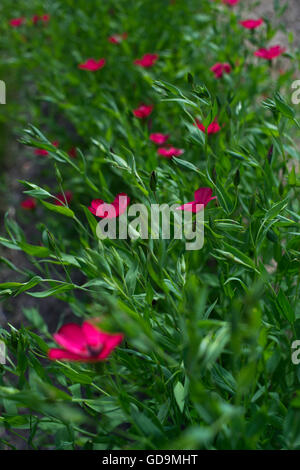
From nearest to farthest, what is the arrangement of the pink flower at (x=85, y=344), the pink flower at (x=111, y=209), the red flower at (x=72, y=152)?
the pink flower at (x=85, y=344), the pink flower at (x=111, y=209), the red flower at (x=72, y=152)

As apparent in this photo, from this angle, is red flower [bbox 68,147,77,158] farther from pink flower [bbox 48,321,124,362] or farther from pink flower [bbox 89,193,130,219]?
pink flower [bbox 48,321,124,362]

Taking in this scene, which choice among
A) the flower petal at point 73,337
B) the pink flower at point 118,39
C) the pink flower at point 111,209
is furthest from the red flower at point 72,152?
the flower petal at point 73,337

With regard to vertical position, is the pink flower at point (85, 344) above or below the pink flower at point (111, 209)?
below

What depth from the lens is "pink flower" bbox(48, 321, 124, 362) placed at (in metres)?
0.49

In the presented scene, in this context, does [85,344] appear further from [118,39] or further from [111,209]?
[118,39]

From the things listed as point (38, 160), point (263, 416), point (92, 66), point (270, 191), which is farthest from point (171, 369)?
point (38, 160)

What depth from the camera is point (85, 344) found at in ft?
1.76

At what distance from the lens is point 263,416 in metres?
0.49

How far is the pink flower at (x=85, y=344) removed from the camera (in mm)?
494

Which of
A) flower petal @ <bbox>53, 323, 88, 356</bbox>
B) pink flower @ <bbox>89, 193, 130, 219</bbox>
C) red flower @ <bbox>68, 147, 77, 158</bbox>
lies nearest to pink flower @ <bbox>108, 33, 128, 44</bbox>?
red flower @ <bbox>68, 147, 77, 158</bbox>

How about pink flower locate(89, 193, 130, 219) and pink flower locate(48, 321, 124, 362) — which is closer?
pink flower locate(48, 321, 124, 362)

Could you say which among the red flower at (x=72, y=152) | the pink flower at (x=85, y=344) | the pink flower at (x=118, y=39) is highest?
the pink flower at (x=118, y=39)

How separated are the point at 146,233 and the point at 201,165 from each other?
641mm

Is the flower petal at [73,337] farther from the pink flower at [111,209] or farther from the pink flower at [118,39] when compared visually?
the pink flower at [118,39]
